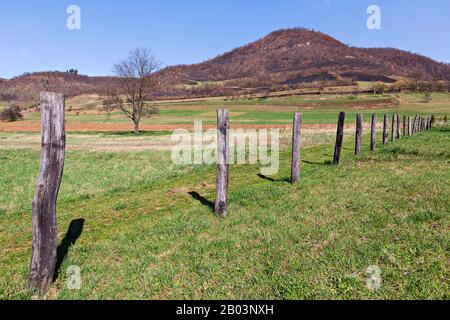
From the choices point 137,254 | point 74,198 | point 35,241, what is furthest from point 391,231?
point 74,198

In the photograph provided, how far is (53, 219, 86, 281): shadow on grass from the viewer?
6.00 meters

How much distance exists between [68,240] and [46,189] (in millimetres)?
2814

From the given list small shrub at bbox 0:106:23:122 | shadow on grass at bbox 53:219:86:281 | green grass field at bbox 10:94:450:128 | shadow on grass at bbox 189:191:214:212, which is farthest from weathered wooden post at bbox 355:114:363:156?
small shrub at bbox 0:106:23:122

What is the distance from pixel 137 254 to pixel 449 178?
9.55 metres

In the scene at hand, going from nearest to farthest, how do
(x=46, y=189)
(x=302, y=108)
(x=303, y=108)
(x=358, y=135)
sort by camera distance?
(x=46, y=189)
(x=358, y=135)
(x=303, y=108)
(x=302, y=108)

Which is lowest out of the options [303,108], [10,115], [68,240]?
[68,240]

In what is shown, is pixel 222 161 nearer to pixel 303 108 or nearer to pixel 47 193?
pixel 47 193

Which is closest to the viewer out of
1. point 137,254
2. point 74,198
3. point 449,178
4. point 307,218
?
point 137,254

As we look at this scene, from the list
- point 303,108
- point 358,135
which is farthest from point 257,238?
point 303,108

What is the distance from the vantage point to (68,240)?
730 centimetres

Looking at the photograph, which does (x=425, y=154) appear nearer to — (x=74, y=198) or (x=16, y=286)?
(x=74, y=198)

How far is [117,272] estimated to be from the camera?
18.1 ft

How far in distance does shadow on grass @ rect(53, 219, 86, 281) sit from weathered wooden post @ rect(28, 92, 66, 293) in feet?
1.50

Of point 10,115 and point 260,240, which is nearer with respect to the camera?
point 260,240
